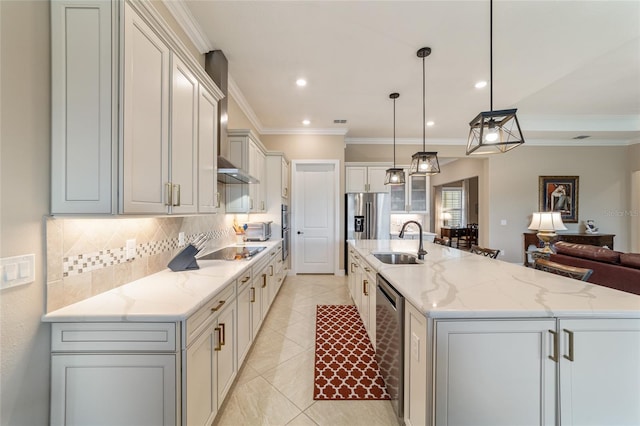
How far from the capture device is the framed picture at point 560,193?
5.45 m

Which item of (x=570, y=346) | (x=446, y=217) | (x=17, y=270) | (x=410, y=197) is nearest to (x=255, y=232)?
(x=17, y=270)

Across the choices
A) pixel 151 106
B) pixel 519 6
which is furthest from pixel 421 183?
pixel 151 106

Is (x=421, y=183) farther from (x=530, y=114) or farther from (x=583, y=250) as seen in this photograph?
(x=583, y=250)

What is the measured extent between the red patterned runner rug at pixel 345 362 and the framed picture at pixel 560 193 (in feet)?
18.5

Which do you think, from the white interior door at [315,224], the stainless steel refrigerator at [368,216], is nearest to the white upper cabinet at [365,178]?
the stainless steel refrigerator at [368,216]

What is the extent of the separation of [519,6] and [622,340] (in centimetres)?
248

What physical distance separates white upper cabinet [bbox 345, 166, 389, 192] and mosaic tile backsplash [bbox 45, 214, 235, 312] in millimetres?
3750

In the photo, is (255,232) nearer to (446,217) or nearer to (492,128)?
(492,128)

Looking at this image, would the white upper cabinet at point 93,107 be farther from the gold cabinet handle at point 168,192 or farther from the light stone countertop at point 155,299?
the light stone countertop at point 155,299

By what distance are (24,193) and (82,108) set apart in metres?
0.44

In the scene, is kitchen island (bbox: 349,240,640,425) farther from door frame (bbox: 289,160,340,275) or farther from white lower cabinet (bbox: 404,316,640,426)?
door frame (bbox: 289,160,340,275)

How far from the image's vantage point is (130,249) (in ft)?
5.02

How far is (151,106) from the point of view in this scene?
128cm

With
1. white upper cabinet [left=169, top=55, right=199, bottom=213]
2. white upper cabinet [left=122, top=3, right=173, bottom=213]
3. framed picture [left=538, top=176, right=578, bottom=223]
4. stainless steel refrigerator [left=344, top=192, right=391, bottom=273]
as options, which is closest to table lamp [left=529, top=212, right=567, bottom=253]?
framed picture [left=538, top=176, right=578, bottom=223]
